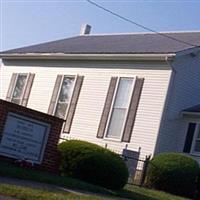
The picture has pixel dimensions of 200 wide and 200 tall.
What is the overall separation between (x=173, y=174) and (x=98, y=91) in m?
6.63

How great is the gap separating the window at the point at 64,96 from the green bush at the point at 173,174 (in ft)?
23.2

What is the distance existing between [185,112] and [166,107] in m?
1.28

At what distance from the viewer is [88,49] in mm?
27531

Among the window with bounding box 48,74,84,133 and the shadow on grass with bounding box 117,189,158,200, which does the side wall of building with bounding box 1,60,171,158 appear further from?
the shadow on grass with bounding box 117,189,158,200

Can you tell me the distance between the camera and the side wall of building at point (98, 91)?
23.5m

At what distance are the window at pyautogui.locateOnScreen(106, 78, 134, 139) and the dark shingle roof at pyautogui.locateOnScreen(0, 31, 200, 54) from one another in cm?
145

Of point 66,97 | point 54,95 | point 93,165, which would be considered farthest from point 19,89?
point 93,165

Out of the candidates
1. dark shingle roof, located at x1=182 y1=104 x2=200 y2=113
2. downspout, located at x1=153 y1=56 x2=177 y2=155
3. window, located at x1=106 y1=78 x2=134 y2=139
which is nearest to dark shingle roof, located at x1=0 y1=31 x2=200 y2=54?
downspout, located at x1=153 y1=56 x2=177 y2=155

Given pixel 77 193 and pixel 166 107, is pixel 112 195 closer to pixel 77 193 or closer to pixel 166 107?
pixel 77 193

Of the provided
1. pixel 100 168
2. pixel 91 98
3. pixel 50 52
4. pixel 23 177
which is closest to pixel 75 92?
pixel 91 98

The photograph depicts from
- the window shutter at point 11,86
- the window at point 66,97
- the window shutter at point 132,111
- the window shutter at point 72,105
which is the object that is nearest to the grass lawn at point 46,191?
the window shutter at point 132,111

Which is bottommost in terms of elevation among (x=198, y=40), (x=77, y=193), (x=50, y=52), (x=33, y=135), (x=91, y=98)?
(x=77, y=193)

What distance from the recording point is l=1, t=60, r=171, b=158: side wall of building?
23484 mm

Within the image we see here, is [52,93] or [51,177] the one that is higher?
[52,93]
